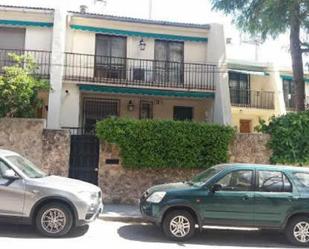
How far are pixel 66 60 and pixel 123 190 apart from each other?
25.1 feet

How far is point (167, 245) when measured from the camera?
870 cm

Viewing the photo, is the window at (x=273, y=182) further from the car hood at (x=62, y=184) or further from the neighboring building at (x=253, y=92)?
the neighboring building at (x=253, y=92)

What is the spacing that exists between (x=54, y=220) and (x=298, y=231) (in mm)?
5362

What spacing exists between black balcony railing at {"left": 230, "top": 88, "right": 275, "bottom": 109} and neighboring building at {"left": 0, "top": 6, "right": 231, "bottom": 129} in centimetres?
379

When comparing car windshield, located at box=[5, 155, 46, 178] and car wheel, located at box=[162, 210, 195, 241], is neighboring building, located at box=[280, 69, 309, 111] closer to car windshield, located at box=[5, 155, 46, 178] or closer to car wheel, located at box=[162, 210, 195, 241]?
car wheel, located at box=[162, 210, 195, 241]

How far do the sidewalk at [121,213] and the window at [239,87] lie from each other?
12.9 m

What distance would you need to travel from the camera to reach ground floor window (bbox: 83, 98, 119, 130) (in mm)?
19812

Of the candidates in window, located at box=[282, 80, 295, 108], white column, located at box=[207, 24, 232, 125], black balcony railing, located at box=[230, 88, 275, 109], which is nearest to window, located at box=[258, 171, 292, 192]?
white column, located at box=[207, 24, 232, 125]

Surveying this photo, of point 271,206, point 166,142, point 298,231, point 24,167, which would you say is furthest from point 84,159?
point 298,231

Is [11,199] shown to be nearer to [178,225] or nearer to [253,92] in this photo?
[178,225]

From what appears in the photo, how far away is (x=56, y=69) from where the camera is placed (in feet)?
56.6

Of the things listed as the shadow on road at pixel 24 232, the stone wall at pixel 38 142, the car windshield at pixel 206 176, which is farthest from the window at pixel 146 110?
the shadow on road at pixel 24 232

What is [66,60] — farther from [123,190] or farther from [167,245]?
[167,245]

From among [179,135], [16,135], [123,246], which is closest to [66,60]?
[16,135]
